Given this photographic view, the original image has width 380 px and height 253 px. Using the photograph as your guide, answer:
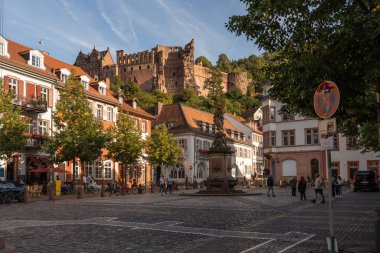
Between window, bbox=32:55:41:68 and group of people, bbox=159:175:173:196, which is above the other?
window, bbox=32:55:41:68

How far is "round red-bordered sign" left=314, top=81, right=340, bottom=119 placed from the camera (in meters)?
9.01

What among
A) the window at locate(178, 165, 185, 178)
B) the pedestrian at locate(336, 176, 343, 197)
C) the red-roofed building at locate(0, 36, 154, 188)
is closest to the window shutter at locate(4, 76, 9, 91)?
the red-roofed building at locate(0, 36, 154, 188)

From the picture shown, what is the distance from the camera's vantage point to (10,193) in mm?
28734

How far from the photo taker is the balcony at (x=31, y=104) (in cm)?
3955

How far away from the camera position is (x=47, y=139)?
1517 inches

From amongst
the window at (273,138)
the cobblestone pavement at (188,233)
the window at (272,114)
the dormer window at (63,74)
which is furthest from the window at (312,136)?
the cobblestone pavement at (188,233)

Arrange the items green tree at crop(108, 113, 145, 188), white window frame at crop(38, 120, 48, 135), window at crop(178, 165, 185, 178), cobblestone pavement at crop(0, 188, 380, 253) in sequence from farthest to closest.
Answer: window at crop(178, 165, 185, 178) < green tree at crop(108, 113, 145, 188) < white window frame at crop(38, 120, 48, 135) < cobblestone pavement at crop(0, 188, 380, 253)

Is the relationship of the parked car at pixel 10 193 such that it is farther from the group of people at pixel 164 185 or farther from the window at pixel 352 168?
the window at pixel 352 168

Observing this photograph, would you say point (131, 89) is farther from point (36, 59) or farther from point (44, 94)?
point (44, 94)

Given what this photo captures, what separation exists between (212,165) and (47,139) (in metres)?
13.6

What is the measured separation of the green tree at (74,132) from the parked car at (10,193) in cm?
771

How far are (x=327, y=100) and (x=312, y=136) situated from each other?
5319 cm

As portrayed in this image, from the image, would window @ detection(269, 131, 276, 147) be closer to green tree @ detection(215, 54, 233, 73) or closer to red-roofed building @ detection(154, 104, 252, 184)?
red-roofed building @ detection(154, 104, 252, 184)

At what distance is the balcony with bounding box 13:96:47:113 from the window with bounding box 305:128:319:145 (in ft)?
111
